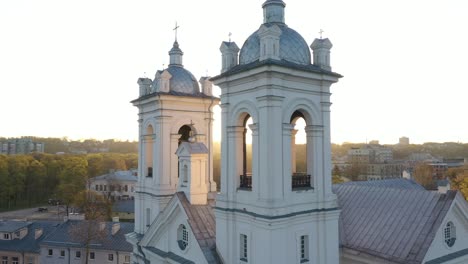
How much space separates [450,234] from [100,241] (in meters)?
27.6

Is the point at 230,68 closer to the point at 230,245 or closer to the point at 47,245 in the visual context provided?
the point at 230,245

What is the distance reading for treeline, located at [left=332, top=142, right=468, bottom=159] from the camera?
511ft

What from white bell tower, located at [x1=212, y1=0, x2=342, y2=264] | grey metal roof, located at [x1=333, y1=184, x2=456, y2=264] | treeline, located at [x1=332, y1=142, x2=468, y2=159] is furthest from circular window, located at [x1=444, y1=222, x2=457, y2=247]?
treeline, located at [x1=332, y1=142, x2=468, y2=159]

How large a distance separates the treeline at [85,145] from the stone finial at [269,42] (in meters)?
142

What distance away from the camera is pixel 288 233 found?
10.9m

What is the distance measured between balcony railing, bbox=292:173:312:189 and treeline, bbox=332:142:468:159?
143892mm

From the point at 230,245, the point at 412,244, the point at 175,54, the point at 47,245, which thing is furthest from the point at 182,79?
the point at 47,245

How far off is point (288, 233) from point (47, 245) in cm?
2903

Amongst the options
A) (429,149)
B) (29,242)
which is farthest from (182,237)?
(429,149)

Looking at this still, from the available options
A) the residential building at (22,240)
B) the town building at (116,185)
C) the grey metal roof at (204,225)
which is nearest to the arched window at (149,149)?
the grey metal roof at (204,225)

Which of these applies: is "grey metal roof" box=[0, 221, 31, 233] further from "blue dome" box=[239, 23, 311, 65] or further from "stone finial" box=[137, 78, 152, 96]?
"blue dome" box=[239, 23, 311, 65]

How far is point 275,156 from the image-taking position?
10703 mm

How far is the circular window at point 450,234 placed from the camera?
1262 centimetres

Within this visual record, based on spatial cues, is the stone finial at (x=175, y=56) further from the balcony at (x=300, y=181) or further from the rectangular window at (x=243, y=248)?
the rectangular window at (x=243, y=248)
